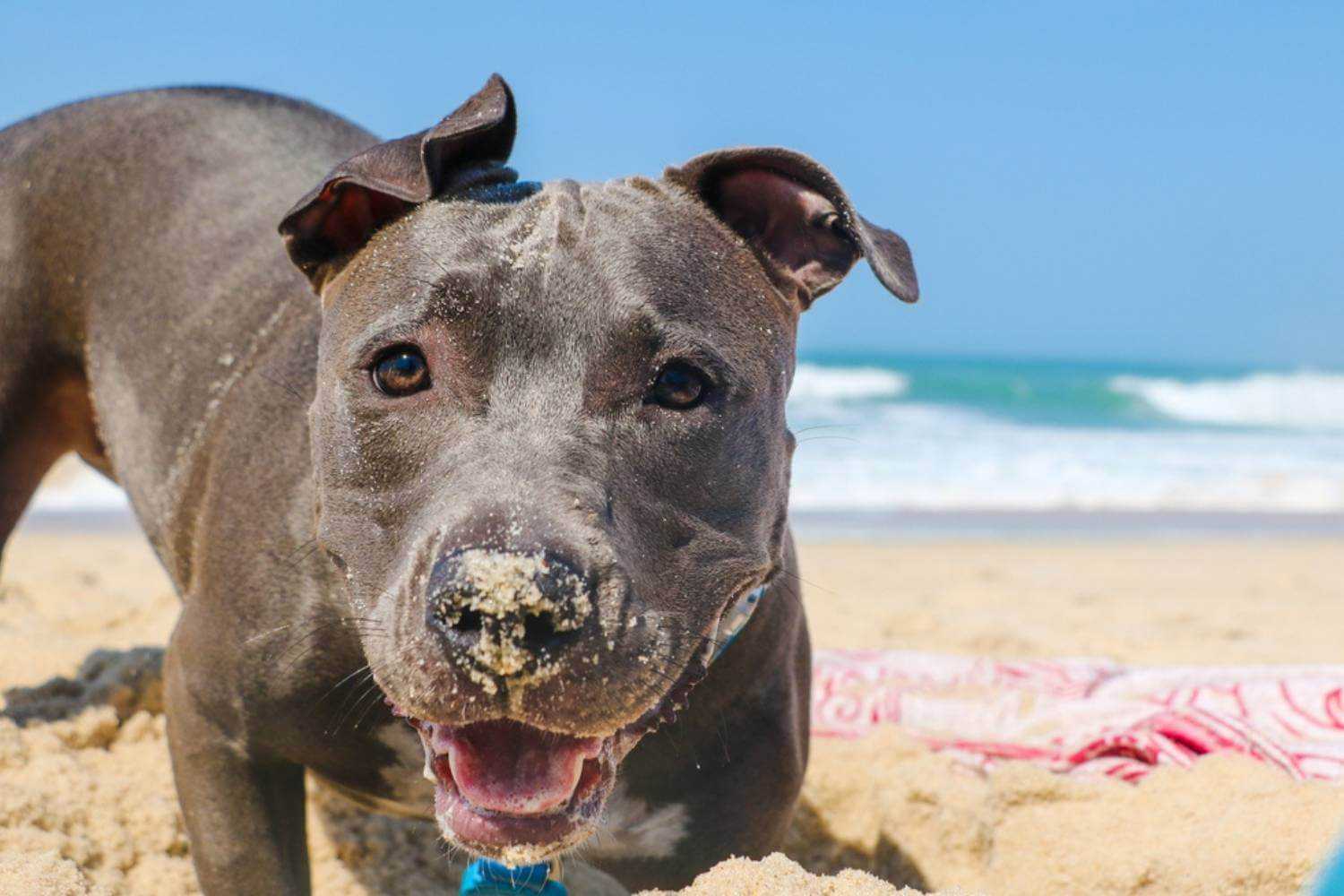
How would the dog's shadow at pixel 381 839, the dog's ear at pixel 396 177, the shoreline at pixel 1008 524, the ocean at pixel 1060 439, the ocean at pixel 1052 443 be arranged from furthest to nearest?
1. the ocean at pixel 1060 439
2. the ocean at pixel 1052 443
3. the shoreline at pixel 1008 524
4. the dog's shadow at pixel 381 839
5. the dog's ear at pixel 396 177

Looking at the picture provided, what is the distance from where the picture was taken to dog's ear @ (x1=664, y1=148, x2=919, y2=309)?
285 cm

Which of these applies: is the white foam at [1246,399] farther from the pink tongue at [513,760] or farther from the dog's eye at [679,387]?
the pink tongue at [513,760]

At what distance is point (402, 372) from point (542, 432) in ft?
1.10

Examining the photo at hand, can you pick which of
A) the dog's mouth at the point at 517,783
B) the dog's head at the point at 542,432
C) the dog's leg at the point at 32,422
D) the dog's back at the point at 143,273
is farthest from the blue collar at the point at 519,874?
the dog's leg at the point at 32,422

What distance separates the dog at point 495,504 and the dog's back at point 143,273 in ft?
0.09

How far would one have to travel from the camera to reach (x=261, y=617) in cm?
281

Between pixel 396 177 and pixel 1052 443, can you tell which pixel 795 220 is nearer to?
pixel 396 177

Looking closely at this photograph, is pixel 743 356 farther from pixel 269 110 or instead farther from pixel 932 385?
pixel 932 385

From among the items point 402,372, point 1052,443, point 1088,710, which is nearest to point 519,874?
point 402,372

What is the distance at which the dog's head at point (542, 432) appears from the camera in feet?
6.99

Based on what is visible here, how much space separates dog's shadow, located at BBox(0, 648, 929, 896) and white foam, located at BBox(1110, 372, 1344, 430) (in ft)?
90.4

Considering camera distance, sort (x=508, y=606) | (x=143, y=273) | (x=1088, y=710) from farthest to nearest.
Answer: (x=1088, y=710) → (x=143, y=273) → (x=508, y=606)

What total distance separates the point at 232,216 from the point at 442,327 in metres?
1.67

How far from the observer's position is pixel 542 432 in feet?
7.72
